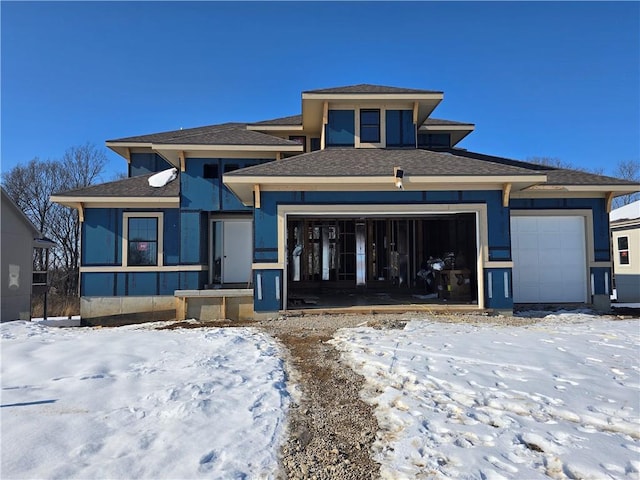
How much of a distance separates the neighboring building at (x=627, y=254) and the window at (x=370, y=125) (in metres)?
11.2

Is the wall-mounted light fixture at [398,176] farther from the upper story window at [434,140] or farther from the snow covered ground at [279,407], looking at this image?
the upper story window at [434,140]

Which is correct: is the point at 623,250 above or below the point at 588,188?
below

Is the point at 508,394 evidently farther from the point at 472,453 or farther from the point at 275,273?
the point at 275,273

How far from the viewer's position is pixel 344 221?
1586 cm

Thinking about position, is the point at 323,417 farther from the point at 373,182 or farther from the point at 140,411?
the point at 373,182

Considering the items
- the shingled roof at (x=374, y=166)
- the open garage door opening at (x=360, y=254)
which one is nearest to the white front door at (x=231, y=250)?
the open garage door opening at (x=360, y=254)

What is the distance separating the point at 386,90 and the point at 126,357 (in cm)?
1020

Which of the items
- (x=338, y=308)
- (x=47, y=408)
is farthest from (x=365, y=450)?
(x=338, y=308)

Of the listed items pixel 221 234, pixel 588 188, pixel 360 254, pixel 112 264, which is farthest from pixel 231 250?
pixel 588 188

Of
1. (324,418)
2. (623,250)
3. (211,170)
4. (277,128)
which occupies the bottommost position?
(324,418)

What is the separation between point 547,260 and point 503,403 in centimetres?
972

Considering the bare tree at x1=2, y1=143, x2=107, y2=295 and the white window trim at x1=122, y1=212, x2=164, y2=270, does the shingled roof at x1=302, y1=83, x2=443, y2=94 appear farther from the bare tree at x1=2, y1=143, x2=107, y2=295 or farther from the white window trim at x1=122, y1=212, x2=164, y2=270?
the bare tree at x1=2, y1=143, x2=107, y2=295

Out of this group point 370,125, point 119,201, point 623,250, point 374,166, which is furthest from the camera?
point 623,250

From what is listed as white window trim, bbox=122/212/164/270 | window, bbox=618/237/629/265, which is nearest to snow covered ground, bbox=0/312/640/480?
white window trim, bbox=122/212/164/270
